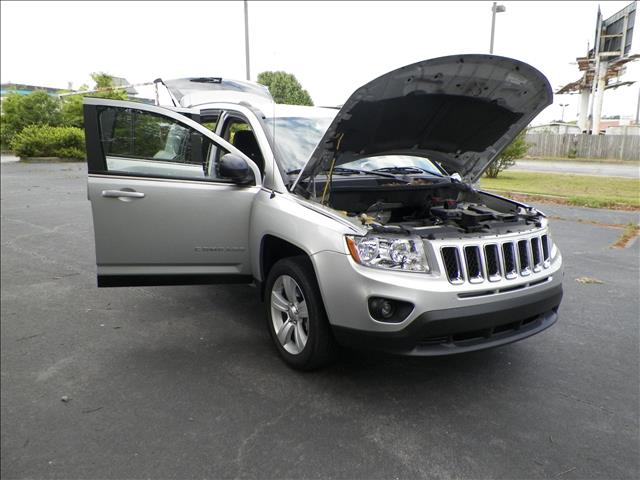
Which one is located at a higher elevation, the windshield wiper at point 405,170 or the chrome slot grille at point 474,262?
the windshield wiper at point 405,170

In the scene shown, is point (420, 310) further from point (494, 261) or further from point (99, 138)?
point (99, 138)

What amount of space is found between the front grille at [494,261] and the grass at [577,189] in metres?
9.24

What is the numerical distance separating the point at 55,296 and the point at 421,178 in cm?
385

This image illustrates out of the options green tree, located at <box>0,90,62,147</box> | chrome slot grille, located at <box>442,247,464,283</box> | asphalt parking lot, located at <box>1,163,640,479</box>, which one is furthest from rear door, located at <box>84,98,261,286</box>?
green tree, located at <box>0,90,62,147</box>

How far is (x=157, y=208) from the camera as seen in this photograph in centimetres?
377

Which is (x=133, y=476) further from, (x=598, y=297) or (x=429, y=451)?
(x=598, y=297)

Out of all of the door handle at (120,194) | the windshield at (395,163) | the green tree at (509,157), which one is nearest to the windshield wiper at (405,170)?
the windshield at (395,163)

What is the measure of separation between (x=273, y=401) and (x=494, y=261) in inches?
65.5

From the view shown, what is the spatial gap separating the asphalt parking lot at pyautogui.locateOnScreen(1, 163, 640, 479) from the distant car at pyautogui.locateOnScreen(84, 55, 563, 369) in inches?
17.0

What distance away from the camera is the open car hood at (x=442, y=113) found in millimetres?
3230

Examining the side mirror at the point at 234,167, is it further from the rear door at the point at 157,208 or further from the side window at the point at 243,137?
the side window at the point at 243,137

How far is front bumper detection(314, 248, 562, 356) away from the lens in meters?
2.68

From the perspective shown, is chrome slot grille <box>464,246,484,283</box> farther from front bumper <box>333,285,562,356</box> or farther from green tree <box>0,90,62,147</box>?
green tree <box>0,90,62,147</box>

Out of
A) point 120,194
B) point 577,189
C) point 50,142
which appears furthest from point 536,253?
point 50,142
